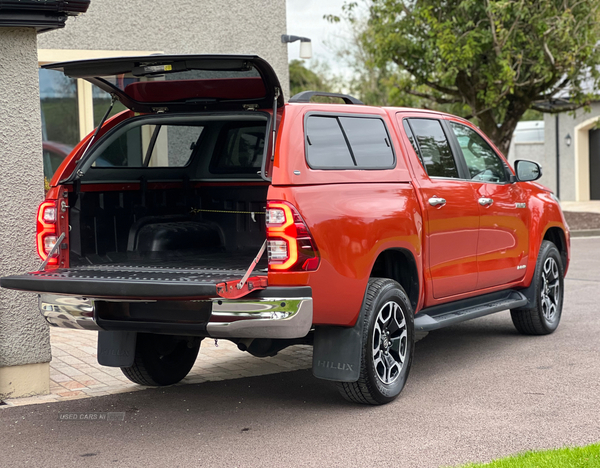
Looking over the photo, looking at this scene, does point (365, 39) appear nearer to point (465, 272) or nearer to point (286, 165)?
point (465, 272)

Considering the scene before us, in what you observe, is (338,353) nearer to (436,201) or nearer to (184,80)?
(436,201)

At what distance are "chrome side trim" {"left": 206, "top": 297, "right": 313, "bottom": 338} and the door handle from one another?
1.76 meters

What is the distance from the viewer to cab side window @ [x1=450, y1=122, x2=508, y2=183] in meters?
7.00

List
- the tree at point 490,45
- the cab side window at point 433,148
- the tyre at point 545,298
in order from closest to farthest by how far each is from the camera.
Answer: the cab side window at point 433,148, the tyre at point 545,298, the tree at point 490,45

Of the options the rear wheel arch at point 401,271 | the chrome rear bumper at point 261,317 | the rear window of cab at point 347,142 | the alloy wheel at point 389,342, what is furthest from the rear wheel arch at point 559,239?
the chrome rear bumper at point 261,317

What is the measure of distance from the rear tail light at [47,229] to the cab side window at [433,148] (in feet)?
8.43

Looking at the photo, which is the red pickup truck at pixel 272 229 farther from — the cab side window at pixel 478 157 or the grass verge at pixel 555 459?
the grass verge at pixel 555 459

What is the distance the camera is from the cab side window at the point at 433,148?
6.34 metres

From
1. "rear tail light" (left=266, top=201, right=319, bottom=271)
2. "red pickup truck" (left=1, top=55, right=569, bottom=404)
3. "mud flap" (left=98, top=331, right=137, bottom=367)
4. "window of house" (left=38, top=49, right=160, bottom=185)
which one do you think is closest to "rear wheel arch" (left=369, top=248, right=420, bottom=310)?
"red pickup truck" (left=1, top=55, right=569, bottom=404)

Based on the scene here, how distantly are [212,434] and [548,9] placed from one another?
1526cm

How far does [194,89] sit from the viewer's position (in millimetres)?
5699

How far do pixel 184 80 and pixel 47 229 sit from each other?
1.30m

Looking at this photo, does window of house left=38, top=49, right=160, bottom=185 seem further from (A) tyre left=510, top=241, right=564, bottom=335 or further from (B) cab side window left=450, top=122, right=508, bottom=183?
(A) tyre left=510, top=241, right=564, bottom=335

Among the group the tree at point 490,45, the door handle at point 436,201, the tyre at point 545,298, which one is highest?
the tree at point 490,45
